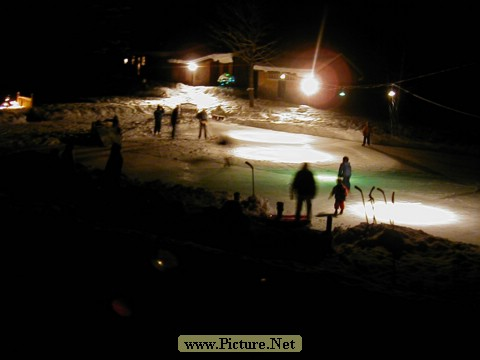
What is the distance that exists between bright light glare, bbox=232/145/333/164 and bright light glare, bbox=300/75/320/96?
13745 millimetres

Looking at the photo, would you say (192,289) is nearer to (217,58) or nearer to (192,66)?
(217,58)

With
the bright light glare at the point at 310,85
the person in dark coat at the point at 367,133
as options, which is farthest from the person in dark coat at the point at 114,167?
the bright light glare at the point at 310,85

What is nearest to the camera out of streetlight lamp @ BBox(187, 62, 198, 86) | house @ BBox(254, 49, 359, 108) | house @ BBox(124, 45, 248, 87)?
house @ BBox(254, 49, 359, 108)

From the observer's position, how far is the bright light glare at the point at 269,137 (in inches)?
1102

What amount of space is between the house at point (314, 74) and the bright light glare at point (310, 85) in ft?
0.68

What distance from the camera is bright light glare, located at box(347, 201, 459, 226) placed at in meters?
13.8

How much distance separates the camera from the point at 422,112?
35188mm

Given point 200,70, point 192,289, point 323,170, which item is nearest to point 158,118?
point 323,170

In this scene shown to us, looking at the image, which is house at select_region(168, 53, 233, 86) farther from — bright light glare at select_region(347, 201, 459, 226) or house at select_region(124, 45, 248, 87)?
bright light glare at select_region(347, 201, 459, 226)

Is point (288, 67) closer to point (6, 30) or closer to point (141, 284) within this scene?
point (6, 30)

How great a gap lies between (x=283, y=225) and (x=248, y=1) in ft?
115

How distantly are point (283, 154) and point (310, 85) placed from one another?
663 inches

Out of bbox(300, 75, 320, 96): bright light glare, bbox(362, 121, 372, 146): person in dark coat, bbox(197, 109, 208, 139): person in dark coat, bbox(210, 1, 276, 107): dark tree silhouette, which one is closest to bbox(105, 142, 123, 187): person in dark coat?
bbox(197, 109, 208, 139): person in dark coat

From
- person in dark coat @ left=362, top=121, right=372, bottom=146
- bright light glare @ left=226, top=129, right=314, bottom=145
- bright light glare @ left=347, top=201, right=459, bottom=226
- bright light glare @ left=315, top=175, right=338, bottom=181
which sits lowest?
bright light glare @ left=347, top=201, right=459, bottom=226
